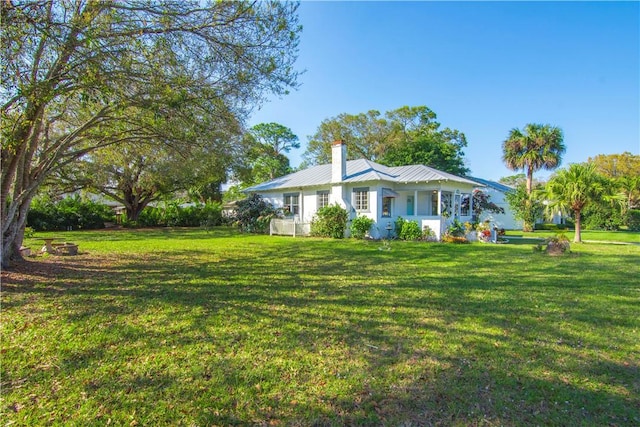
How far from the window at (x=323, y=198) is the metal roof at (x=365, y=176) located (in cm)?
70

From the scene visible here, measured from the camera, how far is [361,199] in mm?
17016

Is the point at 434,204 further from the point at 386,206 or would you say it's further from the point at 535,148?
the point at 535,148

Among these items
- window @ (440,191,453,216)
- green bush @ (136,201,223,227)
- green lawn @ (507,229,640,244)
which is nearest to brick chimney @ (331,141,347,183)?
window @ (440,191,453,216)

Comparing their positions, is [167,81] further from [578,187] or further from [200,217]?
[200,217]

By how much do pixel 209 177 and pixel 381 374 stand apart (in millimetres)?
24022

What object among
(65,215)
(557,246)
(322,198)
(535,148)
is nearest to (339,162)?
(322,198)

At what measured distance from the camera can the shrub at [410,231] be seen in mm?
15917

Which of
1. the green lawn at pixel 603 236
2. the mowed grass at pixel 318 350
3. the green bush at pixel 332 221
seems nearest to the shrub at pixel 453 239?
the green lawn at pixel 603 236

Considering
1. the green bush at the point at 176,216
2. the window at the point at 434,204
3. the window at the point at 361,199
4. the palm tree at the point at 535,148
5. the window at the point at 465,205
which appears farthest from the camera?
the palm tree at the point at 535,148

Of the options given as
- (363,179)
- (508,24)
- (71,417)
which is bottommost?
(71,417)

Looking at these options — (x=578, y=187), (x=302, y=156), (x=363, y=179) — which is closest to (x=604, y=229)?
(x=578, y=187)

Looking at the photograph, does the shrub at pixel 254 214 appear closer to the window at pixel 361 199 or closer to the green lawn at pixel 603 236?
the window at pixel 361 199

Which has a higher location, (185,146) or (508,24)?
(508,24)

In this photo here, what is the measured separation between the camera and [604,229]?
26328mm
